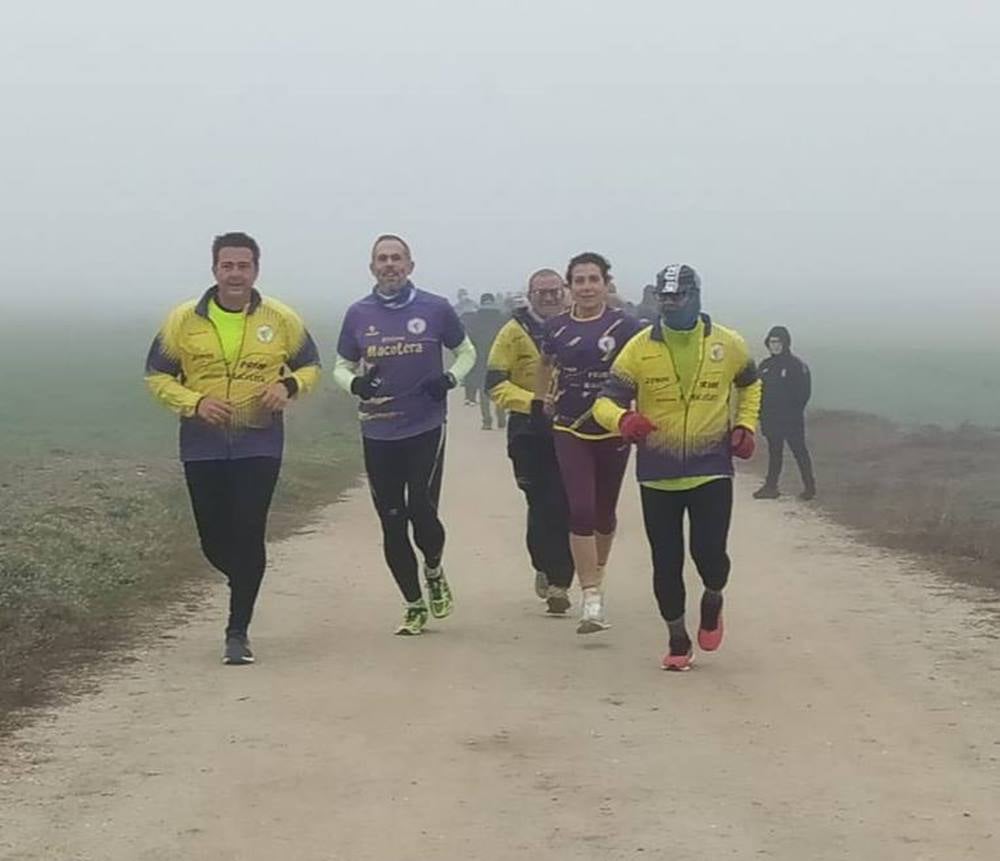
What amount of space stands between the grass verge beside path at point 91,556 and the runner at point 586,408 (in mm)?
2354

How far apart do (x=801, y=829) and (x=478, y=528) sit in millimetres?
9225

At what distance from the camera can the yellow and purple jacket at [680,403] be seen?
28.3ft

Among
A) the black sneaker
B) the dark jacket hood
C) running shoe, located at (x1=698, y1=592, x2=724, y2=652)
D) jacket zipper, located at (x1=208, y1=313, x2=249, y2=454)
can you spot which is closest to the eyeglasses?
running shoe, located at (x1=698, y1=592, x2=724, y2=652)

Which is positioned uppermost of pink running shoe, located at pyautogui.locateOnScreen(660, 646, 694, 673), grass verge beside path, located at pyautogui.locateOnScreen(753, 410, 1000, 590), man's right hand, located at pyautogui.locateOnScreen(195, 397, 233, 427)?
man's right hand, located at pyautogui.locateOnScreen(195, 397, 233, 427)

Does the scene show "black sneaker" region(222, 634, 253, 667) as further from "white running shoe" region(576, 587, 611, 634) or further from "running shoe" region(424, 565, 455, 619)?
"white running shoe" region(576, 587, 611, 634)

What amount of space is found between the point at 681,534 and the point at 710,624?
51 centimetres

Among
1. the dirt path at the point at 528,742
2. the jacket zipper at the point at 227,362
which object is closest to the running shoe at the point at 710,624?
the dirt path at the point at 528,742

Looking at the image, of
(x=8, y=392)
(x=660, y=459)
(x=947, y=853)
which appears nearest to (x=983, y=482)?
(x=660, y=459)

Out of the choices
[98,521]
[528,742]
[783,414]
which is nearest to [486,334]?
[783,414]

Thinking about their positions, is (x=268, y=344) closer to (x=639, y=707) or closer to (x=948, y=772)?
(x=639, y=707)

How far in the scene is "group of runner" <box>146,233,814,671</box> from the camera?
28.4 feet

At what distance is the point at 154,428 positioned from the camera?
2997 cm

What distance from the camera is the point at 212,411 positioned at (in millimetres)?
→ 8906

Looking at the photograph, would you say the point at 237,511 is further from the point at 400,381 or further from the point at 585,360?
the point at 585,360
